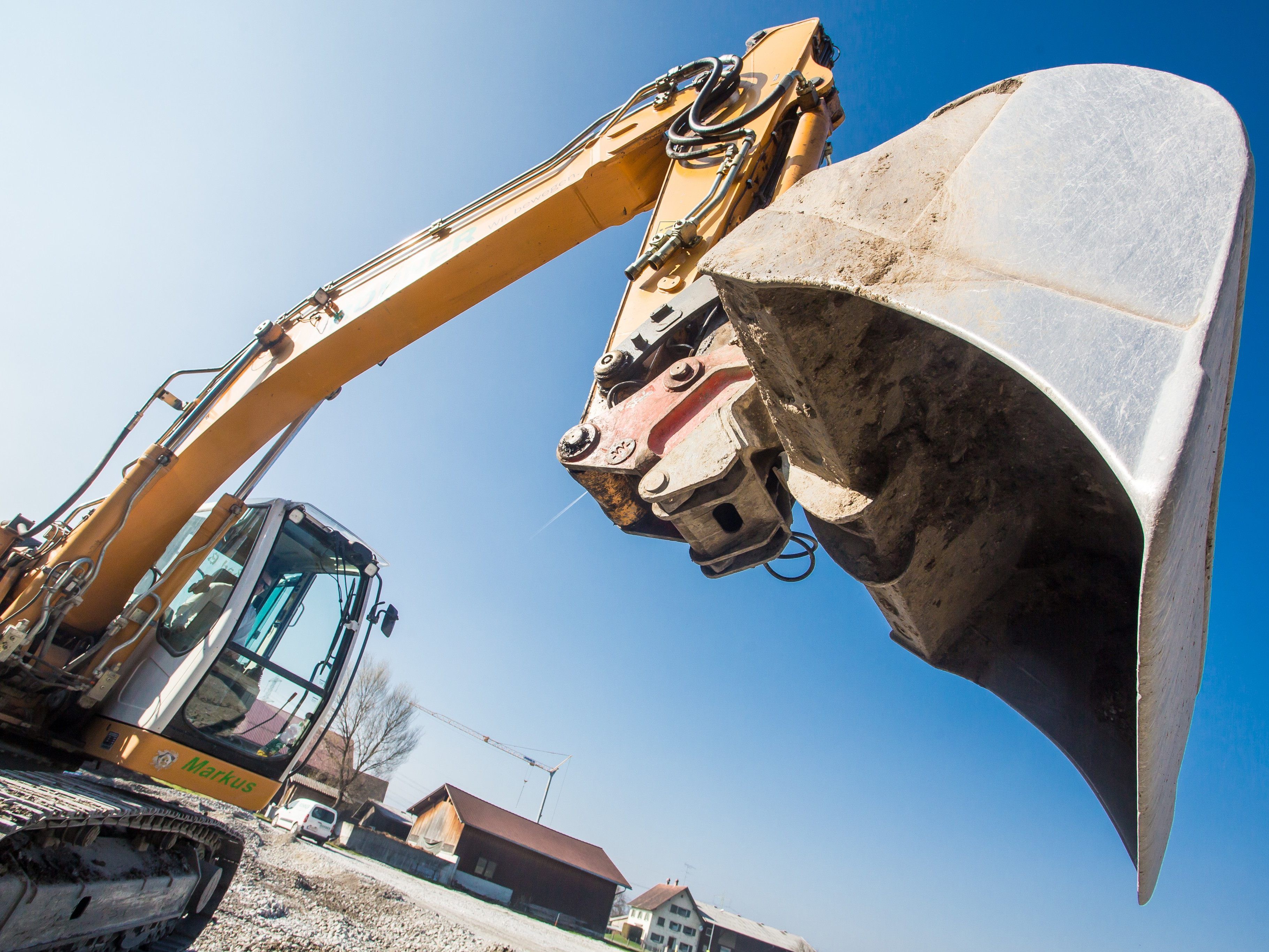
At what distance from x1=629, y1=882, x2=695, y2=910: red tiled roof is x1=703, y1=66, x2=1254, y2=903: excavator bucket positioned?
122ft

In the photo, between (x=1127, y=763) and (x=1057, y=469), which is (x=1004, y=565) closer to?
(x=1057, y=469)

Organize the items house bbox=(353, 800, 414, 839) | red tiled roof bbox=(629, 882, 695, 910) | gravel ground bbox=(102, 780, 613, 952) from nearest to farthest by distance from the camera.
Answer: gravel ground bbox=(102, 780, 613, 952) < house bbox=(353, 800, 414, 839) < red tiled roof bbox=(629, 882, 695, 910)

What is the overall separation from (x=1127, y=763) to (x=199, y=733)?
14.0ft

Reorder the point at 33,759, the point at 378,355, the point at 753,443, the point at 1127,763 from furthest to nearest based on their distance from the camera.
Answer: the point at 378,355 → the point at 33,759 → the point at 753,443 → the point at 1127,763

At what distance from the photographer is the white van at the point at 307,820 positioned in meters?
16.0

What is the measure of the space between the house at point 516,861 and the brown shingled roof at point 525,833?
39 mm

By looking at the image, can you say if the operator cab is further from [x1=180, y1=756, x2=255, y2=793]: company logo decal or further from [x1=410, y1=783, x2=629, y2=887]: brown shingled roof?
[x1=410, y1=783, x2=629, y2=887]: brown shingled roof

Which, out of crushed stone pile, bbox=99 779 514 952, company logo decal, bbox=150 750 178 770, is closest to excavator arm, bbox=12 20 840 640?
company logo decal, bbox=150 750 178 770

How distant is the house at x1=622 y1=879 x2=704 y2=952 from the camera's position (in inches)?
1252

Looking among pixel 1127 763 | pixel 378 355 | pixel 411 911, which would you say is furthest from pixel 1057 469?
pixel 411 911

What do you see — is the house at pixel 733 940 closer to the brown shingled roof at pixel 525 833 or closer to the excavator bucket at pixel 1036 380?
the brown shingled roof at pixel 525 833

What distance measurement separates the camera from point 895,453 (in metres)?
1.56

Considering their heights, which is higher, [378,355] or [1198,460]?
[378,355]

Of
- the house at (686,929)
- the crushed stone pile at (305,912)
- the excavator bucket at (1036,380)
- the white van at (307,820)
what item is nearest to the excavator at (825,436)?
the excavator bucket at (1036,380)
